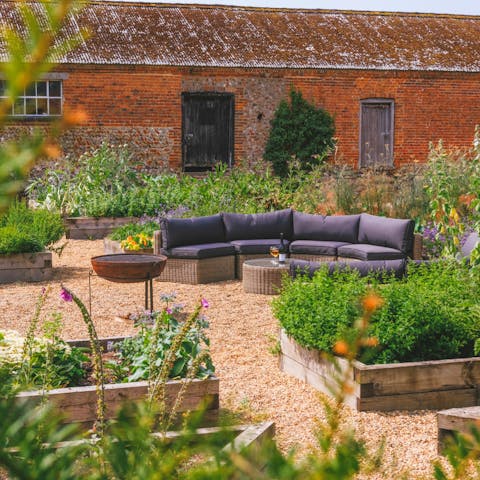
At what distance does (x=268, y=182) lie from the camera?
50.1 ft

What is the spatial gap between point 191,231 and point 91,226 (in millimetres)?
3938

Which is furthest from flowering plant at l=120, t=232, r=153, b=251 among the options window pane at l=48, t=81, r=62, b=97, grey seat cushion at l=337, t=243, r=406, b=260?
window pane at l=48, t=81, r=62, b=97

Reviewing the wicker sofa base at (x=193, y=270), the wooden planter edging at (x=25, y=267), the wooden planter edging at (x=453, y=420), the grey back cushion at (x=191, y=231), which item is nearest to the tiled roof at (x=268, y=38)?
the grey back cushion at (x=191, y=231)

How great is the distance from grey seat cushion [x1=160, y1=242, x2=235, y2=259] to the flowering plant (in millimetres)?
733

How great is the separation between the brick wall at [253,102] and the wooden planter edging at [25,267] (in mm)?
7884

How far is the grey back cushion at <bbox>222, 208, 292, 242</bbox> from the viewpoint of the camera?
1139 centimetres

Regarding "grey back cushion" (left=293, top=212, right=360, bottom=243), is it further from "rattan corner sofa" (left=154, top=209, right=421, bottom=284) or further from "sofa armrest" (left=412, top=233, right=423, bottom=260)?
"sofa armrest" (left=412, top=233, right=423, bottom=260)

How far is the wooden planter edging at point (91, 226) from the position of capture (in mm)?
14195

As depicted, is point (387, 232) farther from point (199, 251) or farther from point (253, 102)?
point (253, 102)

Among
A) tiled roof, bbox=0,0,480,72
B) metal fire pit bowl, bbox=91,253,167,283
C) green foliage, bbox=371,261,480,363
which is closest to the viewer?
green foliage, bbox=371,261,480,363

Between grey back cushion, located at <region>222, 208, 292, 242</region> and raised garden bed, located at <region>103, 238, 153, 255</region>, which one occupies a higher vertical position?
grey back cushion, located at <region>222, 208, 292, 242</region>

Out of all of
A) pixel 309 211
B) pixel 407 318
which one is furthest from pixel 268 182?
pixel 407 318

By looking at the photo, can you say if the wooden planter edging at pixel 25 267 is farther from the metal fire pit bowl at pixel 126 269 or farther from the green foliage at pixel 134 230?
the metal fire pit bowl at pixel 126 269

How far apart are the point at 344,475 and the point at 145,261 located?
761 centimetres
